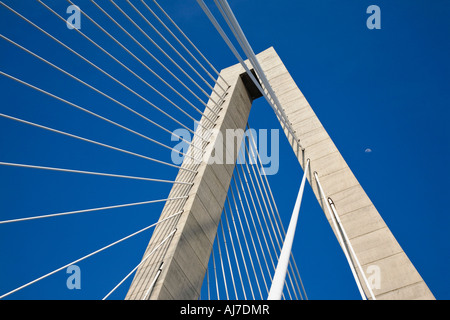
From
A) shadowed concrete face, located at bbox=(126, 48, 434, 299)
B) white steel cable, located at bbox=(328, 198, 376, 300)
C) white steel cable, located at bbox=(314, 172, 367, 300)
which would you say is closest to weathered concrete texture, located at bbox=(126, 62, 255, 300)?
shadowed concrete face, located at bbox=(126, 48, 434, 299)

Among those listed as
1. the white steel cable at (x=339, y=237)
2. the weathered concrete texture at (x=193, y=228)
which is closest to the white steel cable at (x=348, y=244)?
the white steel cable at (x=339, y=237)

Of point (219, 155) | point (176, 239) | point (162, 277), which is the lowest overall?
point (162, 277)

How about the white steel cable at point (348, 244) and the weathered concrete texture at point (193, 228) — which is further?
the white steel cable at point (348, 244)

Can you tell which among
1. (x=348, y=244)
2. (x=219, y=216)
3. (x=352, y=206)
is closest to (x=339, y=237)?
(x=348, y=244)

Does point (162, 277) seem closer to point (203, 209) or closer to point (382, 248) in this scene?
point (203, 209)

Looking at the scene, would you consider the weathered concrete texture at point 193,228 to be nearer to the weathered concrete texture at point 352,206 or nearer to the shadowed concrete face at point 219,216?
the shadowed concrete face at point 219,216

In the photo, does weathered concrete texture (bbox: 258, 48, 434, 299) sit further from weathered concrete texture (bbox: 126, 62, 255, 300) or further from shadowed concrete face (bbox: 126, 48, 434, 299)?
weathered concrete texture (bbox: 126, 62, 255, 300)
